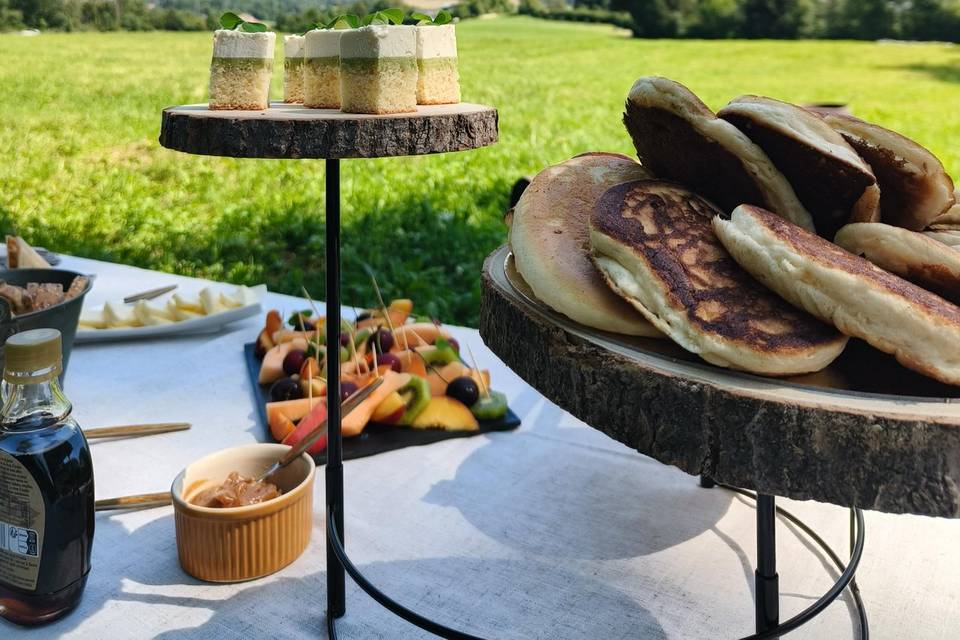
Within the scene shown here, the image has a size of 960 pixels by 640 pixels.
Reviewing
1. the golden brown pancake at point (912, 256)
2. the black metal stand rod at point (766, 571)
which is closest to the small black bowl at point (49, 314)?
the black metal stand rod at point (766, 571)

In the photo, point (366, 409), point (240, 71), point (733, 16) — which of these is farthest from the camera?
point (733, 16)

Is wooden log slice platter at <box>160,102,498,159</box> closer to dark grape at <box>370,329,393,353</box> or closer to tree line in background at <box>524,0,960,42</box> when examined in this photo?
dark grape at <box>370,329,393,353</box>

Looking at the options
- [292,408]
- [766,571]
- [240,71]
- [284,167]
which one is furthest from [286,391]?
[284,167]

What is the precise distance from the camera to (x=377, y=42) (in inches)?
61.2

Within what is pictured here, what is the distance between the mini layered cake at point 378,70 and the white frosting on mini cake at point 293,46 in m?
0.25

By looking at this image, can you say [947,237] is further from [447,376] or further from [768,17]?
[768,17]

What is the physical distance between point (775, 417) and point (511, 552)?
112cm

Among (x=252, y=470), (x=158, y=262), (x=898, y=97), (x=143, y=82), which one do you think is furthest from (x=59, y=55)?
(x=898, y=97)

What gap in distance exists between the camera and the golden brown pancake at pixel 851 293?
926 mm

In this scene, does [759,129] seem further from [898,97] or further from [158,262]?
[898,97]

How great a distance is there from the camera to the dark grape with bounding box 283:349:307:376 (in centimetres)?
260

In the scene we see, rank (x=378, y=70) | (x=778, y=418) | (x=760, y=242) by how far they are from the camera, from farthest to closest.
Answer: (x=378, y=70) → (x=760, y=242) → (x=778, y=418)

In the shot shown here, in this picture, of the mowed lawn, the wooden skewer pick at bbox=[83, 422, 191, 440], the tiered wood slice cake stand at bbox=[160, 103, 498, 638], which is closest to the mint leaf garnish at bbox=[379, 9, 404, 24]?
the tiered wood slice cake stand at bbox=[160, 103, 498, 638]

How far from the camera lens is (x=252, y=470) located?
6.26 ft
